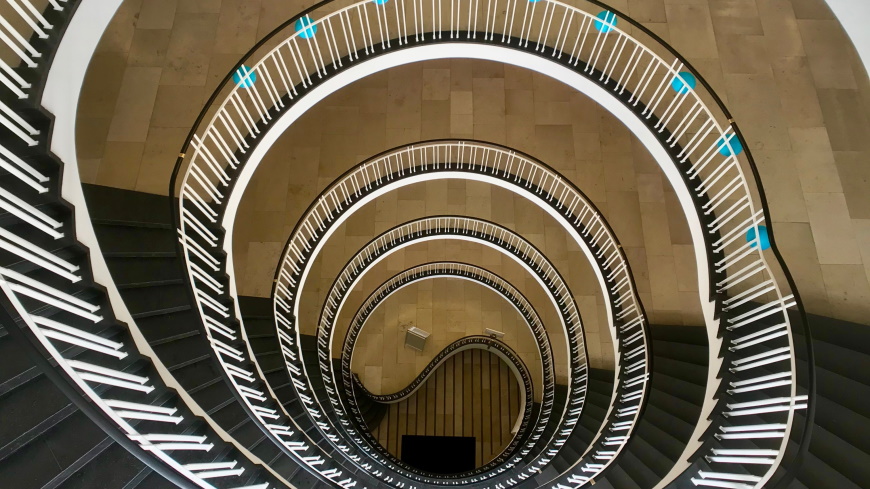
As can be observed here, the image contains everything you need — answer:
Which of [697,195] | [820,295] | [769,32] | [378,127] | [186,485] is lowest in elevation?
[186,485]

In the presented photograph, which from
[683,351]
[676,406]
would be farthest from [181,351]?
[683,351]

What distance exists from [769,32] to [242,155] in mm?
10526

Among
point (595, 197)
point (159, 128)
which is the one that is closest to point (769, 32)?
point (595, 197)

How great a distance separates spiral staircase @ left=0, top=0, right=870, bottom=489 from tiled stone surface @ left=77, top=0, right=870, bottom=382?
0.92m

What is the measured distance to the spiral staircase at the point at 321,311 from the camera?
4383mm

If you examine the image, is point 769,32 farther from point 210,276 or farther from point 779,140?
point 210,276

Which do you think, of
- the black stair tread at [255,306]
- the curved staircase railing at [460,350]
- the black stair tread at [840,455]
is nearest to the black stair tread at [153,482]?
the black stair tread at [255,306]

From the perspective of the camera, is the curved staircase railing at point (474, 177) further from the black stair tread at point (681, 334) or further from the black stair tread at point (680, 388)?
the black stair tread at point (680, 388)

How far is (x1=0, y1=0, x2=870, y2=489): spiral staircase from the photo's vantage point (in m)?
4.38

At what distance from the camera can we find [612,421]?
26.3ft

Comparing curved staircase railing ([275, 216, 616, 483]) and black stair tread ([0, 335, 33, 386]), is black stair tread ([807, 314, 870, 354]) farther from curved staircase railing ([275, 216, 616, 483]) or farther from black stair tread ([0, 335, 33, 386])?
black stair tread ([0, 335, 33, 386])

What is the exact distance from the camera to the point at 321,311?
11.4 m

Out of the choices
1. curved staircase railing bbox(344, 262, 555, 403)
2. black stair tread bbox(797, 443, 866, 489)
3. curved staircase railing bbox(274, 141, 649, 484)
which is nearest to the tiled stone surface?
curved staircase railing bbox(274, 141, 649, 484)

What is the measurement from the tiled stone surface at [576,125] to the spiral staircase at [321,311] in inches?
36.1
